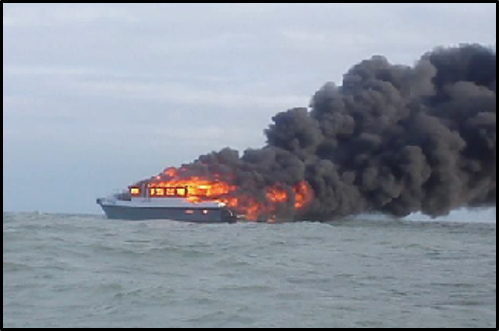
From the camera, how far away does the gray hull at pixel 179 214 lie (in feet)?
235

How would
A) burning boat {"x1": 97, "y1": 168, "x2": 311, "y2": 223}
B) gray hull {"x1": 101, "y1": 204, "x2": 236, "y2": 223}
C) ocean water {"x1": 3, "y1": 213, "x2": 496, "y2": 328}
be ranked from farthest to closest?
burning boat {"x1": 97, "y1": 168, "x2": 311, "y2": 223}
gray hull {"x1": 101, "y1": 204, "x2": 236, "y2": 223}
ocean water {"x1": 3, "y1": 213, "x2": 496, "y2": 328}

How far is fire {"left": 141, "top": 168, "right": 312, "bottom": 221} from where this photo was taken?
7556cm

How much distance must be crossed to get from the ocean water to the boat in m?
29.2

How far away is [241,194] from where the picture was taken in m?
76.1

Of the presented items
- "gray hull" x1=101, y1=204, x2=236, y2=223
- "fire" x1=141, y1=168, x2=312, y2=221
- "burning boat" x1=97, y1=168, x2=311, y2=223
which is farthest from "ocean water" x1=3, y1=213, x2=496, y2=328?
"fire" x1=141, y1=168, x2=312, y2=221

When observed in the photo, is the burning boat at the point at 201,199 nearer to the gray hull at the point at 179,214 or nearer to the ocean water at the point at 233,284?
the gray hull at the point at 179,214

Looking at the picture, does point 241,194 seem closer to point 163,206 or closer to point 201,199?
point 201,199

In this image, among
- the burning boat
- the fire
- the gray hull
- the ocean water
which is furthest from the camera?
the fire

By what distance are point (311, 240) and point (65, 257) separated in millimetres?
20434

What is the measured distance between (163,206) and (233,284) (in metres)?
48.6

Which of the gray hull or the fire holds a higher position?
the fire

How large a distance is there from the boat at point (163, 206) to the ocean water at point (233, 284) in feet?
95.8

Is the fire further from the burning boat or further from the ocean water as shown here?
the ocean water

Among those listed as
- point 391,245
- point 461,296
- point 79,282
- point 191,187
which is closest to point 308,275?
point 461,296
